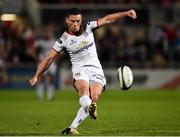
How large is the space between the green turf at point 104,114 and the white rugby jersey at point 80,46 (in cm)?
142

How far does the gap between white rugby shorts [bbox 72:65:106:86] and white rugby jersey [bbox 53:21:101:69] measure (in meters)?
0.08

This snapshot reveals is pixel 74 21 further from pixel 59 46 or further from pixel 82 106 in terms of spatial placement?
pixel 82 106

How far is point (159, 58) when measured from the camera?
34.2 m

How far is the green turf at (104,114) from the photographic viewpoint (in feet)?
49.1

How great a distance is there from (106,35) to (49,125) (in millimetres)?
18211

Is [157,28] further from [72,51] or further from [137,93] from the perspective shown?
[72,51]

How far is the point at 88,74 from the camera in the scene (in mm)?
14656

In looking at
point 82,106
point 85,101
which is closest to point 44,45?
point 82,106

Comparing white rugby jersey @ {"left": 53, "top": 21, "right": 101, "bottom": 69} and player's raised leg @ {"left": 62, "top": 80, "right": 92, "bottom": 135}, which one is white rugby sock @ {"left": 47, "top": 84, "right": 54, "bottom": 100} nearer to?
white rugby jersey @ {"left": 53, "top": 21, "right": 101, "bottom": 69}

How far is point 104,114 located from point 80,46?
20.7 feet

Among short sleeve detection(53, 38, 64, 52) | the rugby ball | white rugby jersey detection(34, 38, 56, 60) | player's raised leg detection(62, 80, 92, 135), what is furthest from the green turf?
white rugby jersey detection(34, 38, 56, 60)

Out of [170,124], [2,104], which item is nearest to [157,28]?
[2,104]

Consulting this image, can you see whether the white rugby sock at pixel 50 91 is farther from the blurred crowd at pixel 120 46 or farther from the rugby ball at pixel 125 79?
the rugby ball at pixel 125 79

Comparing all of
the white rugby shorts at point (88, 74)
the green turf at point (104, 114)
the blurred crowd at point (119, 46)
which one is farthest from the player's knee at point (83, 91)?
the blurred crowd at point (119, 46)
